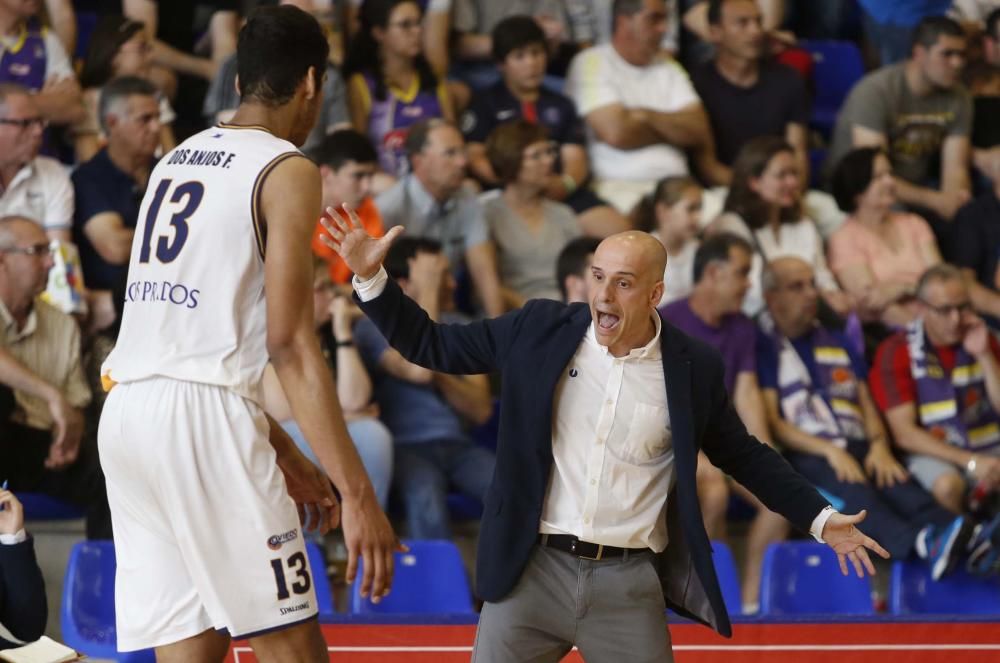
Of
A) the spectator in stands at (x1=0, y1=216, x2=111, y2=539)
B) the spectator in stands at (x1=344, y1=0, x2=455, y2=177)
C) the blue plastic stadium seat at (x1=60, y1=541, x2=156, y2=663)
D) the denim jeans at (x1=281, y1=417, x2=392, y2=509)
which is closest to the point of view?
the blue plastic stadium seat at (x1=60, y1=541, x2=156, y2=663)

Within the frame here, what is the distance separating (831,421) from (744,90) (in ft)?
9.08

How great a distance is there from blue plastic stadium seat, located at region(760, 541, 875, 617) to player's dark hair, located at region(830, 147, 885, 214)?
9.44 ft

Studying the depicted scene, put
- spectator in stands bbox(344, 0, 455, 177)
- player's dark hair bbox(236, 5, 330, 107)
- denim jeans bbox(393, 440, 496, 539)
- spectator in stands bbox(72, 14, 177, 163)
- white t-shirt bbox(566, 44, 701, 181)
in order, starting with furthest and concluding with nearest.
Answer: white t-shirt bbox(566, 44, 701, 181) < spectator in stands bbox(344, 0, 455, 177) < spectator in stands bbox(72, 14, 177, 163) < denim jeans bbox(393, 440, 496, 539) < player's dark hair bbox(236, 5, 330, 107)

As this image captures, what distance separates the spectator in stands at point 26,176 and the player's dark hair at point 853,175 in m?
4.46

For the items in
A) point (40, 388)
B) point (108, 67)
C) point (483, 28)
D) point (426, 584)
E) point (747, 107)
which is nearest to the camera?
point (426, 584)

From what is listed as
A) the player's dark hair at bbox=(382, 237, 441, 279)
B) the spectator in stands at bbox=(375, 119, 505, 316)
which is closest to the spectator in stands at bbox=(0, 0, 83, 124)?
the spectator in stands at bbox=(375, 119, 505, 316)

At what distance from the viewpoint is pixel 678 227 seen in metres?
8.25

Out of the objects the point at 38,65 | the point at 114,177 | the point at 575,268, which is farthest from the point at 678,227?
the point at 38,65

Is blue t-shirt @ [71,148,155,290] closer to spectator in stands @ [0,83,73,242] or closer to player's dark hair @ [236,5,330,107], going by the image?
spectator in stands @ [0,83,73,242]

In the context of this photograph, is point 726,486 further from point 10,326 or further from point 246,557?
point 246,557

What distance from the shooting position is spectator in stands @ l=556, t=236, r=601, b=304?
7.64 m

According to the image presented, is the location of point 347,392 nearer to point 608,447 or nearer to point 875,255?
point 608,447

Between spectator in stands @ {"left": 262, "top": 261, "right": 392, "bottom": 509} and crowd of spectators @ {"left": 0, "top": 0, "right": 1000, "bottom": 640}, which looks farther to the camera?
crowd of spectators @ {"left": 0, "top": 0, "right": 1000, "bottom": 640}

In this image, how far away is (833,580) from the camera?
6.74 metres
